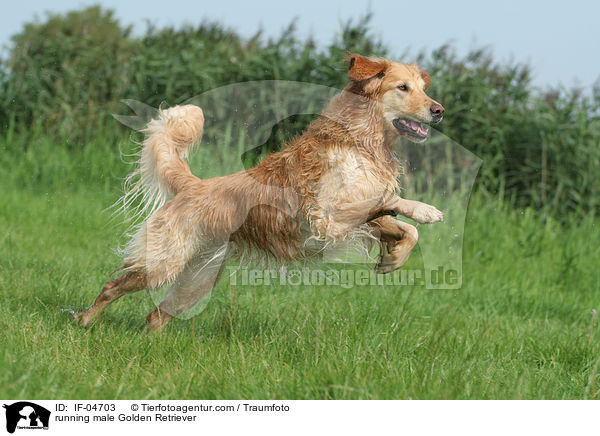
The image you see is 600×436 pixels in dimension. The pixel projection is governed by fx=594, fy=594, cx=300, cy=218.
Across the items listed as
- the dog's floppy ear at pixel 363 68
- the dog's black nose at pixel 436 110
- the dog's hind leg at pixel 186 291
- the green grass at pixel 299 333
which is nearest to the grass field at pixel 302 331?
the green grass at pixel 299 333

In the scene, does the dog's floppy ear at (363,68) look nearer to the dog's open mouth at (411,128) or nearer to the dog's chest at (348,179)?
the dog's open mouth at (411,128)

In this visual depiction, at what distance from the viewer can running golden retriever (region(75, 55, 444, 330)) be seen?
147 inches

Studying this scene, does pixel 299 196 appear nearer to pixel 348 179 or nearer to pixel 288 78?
pixel 348 179

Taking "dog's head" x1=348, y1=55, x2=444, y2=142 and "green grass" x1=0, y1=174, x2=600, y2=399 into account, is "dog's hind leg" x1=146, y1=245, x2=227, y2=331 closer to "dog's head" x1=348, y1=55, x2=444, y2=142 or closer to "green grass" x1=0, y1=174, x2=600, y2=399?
"green grass" x1=0, y1=174, x2=600, y2=399

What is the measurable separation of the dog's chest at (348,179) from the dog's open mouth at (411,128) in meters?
0.29

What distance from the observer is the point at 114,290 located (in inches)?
168

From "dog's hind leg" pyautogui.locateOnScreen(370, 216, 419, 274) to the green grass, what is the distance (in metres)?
0.53

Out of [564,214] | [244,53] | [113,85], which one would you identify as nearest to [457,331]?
[564,214]

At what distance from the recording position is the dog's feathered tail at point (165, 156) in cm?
429

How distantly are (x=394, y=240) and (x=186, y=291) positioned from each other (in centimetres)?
158

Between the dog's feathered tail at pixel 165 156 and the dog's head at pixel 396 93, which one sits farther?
the dog's feathered tail at pixel 165 156

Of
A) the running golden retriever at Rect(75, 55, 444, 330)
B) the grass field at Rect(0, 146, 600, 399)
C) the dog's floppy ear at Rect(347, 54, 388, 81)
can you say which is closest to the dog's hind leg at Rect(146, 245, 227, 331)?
the running golden retriever at Rect(75, 55, 444, 330)

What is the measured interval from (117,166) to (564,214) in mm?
6144
